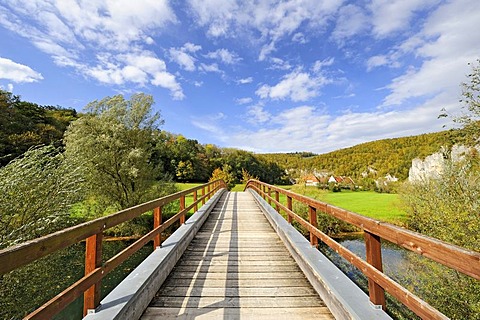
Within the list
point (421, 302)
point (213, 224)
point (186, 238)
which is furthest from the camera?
point (213, 224)

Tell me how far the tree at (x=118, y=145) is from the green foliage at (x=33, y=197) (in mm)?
7710

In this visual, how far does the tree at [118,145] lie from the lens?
50.2ft

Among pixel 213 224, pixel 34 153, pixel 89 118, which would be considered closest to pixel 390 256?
pixel 213 224

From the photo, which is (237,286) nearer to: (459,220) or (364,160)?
(459,220)

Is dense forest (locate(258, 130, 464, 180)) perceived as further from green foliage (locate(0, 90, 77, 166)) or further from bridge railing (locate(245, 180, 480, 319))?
bridge railing (locate(245, 180, 480, 319))

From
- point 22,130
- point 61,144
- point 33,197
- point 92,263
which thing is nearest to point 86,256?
point 92,263

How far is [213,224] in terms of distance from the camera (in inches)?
259

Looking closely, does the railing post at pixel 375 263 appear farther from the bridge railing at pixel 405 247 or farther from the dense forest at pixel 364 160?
the dense forest at pixel 364 160

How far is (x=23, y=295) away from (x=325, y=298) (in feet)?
24.3

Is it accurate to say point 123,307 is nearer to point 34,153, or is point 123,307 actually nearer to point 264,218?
point 264,218

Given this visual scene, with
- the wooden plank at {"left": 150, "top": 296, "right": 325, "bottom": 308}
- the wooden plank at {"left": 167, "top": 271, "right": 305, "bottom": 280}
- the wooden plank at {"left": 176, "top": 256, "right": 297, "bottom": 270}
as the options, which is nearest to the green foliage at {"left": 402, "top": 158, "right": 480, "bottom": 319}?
the wooden plank at {"left": 176, "top": 256, "right": 297, "bottom": 270}

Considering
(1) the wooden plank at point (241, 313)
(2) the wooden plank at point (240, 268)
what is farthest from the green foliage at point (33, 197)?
(1) the wooden plank at point (241, 313)

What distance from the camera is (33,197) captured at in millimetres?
6684

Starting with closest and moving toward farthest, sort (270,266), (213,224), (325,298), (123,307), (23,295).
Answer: (123,307), (325,298), (270,266), (23,295), (213,224)
